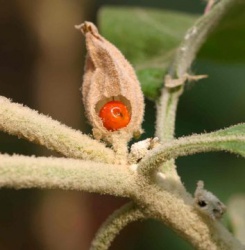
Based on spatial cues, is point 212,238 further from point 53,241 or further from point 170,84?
point 53,241

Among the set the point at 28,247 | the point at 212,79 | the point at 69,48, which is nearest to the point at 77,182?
the point at 212,79

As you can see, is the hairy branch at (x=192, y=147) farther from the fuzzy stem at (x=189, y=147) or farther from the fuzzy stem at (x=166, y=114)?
the fuzzy stem at (x=166, y=114)

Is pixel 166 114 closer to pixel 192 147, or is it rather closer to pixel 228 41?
pixel 192 147

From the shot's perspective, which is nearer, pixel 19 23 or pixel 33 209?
pixel 33 209

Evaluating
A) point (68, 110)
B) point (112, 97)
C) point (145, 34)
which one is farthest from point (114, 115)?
point (68, 110)

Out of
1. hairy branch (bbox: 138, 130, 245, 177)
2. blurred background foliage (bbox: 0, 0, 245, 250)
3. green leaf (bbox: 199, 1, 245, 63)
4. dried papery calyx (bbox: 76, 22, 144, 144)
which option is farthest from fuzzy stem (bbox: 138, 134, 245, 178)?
blurred background foliage (bbox: 0, 0, 245, 250)

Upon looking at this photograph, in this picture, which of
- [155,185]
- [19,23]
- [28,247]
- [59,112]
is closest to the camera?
[155,185]
